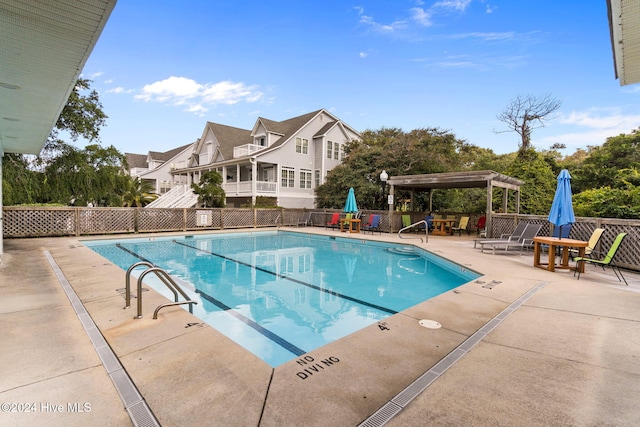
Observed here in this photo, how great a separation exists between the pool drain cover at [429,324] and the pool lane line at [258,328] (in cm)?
154

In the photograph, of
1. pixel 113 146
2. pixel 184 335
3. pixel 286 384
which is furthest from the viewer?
pixel 113 146

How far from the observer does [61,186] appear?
47.2 feet

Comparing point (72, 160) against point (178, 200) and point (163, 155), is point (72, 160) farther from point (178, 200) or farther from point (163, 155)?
point (163, 155)

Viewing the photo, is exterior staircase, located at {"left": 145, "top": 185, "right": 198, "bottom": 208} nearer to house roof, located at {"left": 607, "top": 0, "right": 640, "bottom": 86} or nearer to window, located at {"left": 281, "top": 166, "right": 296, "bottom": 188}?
window, located at {"left": 281, "top": 166, "right": 296, "bottom": 188}

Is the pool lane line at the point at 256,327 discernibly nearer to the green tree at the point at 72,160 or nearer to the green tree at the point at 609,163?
the green tree at the point at 72,160

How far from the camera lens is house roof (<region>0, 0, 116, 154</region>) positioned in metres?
2.53

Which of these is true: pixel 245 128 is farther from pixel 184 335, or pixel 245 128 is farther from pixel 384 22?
pixel 184 335

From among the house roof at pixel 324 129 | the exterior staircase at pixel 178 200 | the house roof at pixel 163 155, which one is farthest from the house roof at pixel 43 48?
the house roof at pixel 163 155

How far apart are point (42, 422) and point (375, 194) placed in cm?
1937

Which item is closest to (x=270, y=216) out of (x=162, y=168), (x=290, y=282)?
(x=290, y=282)

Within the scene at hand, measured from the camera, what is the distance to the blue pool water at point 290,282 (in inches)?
180

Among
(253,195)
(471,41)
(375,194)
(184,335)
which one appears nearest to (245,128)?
(253,195)

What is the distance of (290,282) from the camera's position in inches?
281

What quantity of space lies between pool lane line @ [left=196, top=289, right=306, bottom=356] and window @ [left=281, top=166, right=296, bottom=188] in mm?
17289
